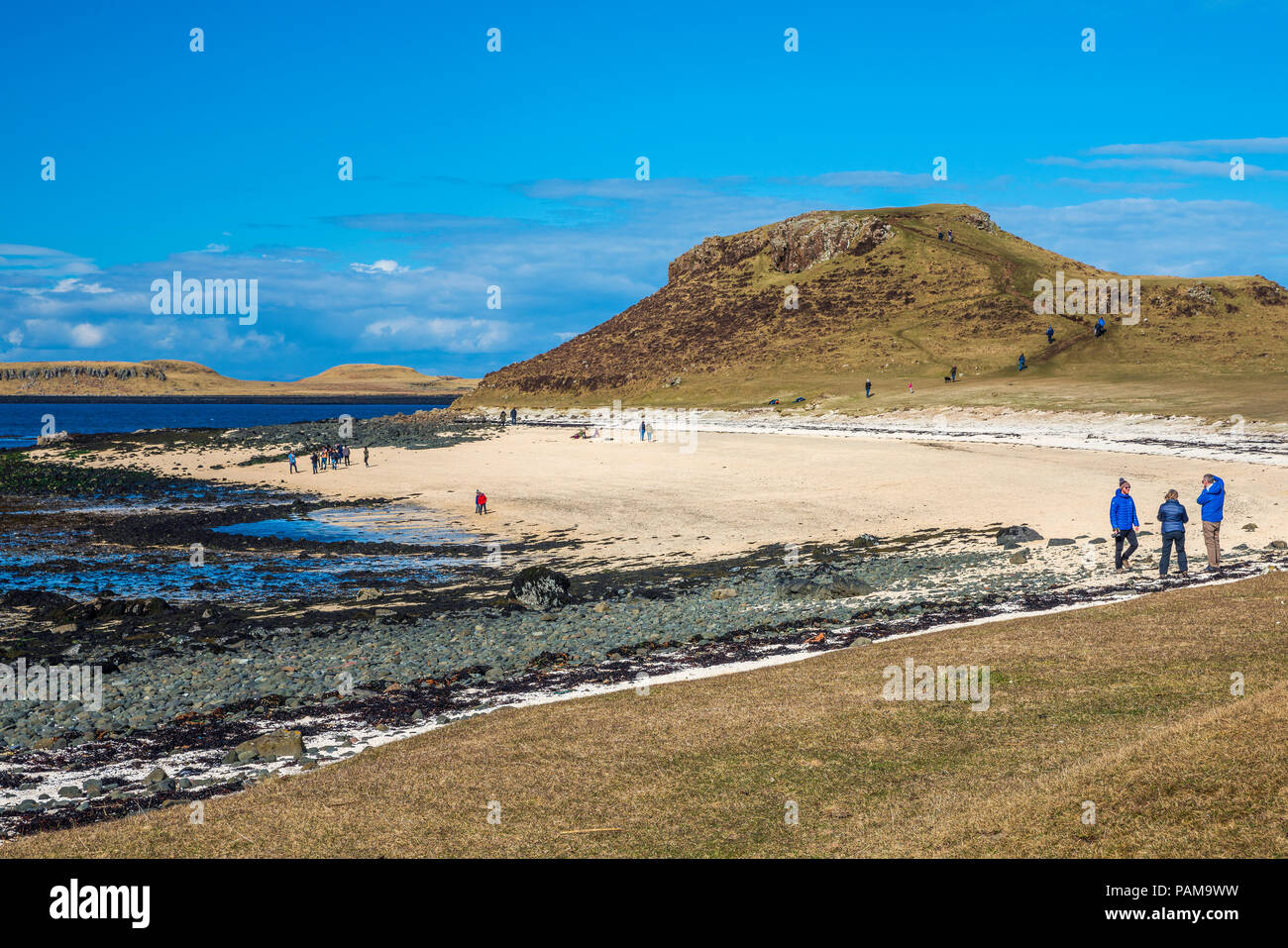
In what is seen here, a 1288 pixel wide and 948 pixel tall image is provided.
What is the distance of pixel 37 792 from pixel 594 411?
111 m

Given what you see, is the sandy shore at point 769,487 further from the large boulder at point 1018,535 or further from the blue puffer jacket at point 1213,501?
the blue puffer jacket at point 1213,501

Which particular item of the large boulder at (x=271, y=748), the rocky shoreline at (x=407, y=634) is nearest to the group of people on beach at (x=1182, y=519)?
the rocky shoreline at (x=407, y=634)

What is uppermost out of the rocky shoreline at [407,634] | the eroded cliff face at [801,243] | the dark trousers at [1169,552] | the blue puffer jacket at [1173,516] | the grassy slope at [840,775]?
the eroded cliff face at [801,243]

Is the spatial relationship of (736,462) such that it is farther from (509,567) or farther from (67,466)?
(67,466)

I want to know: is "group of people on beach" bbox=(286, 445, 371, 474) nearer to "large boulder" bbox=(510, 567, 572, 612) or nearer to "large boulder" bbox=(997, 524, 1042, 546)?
"large boulder" bbox=(510, 567, 572, 612)

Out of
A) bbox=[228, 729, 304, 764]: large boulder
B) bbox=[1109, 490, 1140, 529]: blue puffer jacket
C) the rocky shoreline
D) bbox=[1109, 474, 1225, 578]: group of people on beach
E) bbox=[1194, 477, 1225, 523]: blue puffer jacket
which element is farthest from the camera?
bbox=[1109, 490, 1140, 529]: blue puffer jacket

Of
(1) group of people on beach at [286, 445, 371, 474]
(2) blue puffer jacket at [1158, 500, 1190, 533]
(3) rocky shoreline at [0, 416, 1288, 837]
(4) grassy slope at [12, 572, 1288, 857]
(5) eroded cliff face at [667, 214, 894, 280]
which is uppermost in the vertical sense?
(5) eroded cliff face at [667, 214, 894, 280]

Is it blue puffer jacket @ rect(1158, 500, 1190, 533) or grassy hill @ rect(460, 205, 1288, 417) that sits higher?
grassy hill @ rect(460, 205, 1288, 417)

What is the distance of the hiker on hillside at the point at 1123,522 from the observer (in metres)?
22.8

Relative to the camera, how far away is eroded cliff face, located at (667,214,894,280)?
Answer: 170 m

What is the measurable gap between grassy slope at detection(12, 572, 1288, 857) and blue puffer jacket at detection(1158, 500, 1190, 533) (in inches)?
301

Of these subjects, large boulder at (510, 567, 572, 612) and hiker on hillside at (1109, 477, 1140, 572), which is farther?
large boulder at (510, 567, 572, 612)

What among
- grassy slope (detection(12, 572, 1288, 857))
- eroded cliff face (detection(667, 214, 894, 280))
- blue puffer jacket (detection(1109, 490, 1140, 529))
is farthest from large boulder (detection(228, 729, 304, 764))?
eroded cliff face (detection(667, 214, 894, 280))

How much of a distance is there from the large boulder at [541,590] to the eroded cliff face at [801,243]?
501 feet
